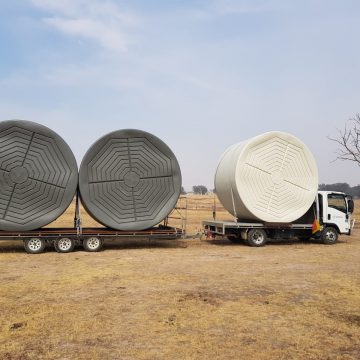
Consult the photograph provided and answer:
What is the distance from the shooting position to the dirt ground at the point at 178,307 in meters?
5.98

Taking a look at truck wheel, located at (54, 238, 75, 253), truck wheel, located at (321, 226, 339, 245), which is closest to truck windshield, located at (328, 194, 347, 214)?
truck wheel, located at (321, 226, 339, 245)

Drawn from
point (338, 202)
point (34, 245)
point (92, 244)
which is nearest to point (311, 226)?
point (338, 202)

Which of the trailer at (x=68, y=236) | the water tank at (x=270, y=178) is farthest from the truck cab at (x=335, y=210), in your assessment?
the trailer at (x=68, y=236)

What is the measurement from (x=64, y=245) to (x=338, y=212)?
1102 centimetres

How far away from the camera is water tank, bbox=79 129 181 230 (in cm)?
1505

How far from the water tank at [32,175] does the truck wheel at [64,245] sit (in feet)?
2.51

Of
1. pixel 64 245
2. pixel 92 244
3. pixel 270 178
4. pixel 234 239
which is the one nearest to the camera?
pixel 64 245

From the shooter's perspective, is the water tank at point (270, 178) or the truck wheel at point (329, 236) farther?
the truck wheel at point (329, 236)

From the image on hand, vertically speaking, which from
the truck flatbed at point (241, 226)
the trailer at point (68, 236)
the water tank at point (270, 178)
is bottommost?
→ the trailer at point (68, 236)

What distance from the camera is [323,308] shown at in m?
8.03

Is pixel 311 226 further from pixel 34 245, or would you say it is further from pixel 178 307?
pixel 178 307

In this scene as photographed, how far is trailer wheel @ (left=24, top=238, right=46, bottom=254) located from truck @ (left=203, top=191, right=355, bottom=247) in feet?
21.2

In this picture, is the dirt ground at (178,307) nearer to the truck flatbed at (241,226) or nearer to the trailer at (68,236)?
the trailer at (68,236)

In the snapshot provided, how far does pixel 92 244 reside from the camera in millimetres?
15031
